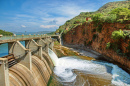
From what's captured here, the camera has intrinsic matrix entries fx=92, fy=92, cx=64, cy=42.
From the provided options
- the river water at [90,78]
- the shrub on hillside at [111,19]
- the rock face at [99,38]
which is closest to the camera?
the river water at [90,78]

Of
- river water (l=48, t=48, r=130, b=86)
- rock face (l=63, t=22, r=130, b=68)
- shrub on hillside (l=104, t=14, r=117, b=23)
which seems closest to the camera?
river water (l=48, t=48, r=130, b=86)

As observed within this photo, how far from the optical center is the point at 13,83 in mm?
8570

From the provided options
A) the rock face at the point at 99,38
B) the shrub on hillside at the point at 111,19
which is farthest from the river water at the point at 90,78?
the shrub on hillside at the point at 111,19

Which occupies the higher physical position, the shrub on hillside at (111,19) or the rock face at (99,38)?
the shrub on hillside at (111,19)

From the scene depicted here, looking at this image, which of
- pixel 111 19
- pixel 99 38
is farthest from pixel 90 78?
pixel 99 38

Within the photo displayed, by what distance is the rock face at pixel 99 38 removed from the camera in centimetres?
1982

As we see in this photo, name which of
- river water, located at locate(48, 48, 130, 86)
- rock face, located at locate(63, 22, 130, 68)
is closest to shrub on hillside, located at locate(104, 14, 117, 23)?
rock face, located at locate(63, 22, 130, 68)

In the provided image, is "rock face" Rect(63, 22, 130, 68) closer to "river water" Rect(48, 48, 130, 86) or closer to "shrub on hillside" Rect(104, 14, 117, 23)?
"shrub on hillside" Rect(104, 14, 117, 23)

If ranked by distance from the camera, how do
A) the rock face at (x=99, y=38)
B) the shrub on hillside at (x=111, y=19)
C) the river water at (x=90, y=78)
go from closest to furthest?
the river water at (x=90, y=78), the rock face at (x=99, y=38), the shrub on hillside at (x=111, y=19)

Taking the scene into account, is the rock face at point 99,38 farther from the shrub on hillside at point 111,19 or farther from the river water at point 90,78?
the river water at point 90,78

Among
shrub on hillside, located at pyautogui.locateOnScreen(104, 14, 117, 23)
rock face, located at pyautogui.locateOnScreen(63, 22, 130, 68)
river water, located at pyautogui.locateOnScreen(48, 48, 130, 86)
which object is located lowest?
river water, located at pyautogui.locateOnScreen(48, 48, 130, 86)

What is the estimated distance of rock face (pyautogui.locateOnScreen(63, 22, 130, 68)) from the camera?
1982 cm

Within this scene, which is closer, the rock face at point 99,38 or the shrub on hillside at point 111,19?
the rock face at point 99,38

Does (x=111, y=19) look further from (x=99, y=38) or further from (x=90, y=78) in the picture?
(x=90, y=78)
